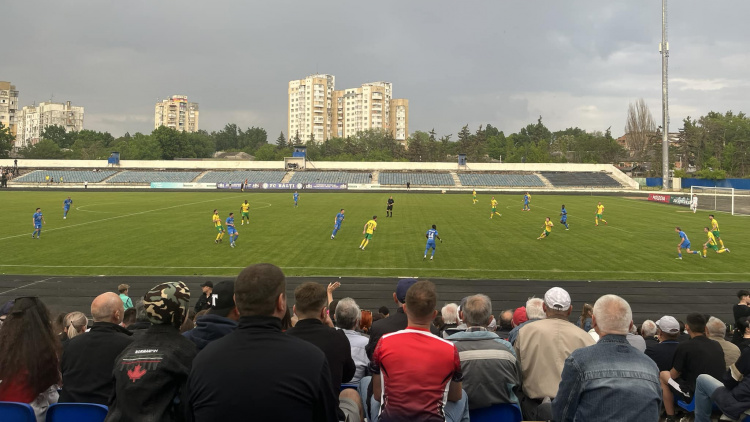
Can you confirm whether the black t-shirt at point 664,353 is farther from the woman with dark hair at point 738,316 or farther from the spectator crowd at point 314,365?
the spectator crowd at point 314,365

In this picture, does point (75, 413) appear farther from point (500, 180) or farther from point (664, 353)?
point (500, 180)

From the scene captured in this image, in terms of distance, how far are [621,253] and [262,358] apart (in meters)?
23.5

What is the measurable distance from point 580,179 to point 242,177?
60905mm

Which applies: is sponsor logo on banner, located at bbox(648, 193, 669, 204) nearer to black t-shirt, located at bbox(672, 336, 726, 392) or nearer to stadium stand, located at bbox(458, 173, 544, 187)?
stadium stand, located at bbox(458, 173, 544, 187)

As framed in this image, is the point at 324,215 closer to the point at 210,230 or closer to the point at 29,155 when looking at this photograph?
the point at 210,230

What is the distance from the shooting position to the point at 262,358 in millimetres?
2764

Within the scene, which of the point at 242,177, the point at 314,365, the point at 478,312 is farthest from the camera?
the point at 242,177

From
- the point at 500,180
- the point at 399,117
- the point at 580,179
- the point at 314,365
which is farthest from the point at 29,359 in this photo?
the point at 399,117

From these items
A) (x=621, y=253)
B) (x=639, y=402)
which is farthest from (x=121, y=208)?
(x=639, y=402)

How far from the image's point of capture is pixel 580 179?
288 feet

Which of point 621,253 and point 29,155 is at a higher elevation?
point 29,155

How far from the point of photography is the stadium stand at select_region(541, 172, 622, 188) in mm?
83688

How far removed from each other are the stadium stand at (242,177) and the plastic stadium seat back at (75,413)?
278 feet

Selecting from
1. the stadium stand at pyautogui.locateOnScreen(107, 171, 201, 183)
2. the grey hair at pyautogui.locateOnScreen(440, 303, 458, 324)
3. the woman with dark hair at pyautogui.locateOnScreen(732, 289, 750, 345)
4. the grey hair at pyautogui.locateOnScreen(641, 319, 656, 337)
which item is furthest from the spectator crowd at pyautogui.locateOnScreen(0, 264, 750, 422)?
the stadium stand at pyautogui.locateOnScreen(107, 171, 201, 183)
